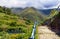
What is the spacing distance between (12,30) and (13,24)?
8186mm

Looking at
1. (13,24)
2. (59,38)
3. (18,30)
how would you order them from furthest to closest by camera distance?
(13,24)
(18,30)
(59,38)

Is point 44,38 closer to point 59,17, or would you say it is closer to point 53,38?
point 53,38

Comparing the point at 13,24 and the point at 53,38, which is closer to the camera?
the point at 53,38

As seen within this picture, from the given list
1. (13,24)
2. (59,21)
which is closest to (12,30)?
(13,24)

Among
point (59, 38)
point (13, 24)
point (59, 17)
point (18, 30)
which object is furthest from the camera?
Result: point (13, 24)

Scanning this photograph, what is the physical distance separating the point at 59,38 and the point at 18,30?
26.8 meters

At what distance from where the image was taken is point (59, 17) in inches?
1135

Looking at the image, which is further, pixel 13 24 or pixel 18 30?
pixel 13 24

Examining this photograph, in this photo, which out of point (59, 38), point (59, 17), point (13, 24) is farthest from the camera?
point (13, 24)

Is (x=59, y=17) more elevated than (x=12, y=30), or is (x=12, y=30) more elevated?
(x=59, y=17)

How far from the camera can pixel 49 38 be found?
18.4 metres

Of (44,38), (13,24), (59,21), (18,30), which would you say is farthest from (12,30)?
(44,38)

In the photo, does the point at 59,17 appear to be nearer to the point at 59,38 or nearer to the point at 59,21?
the point at 59,21

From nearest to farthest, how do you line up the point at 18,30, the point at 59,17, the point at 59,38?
the point at 59,38
the point at 59,17
the point at 18,30
